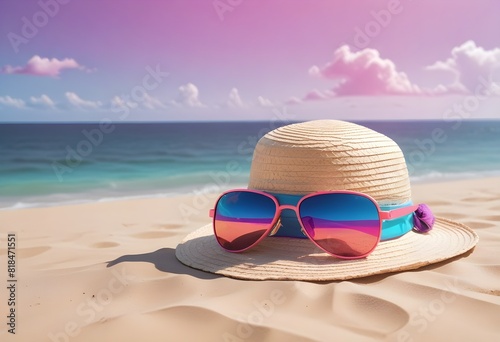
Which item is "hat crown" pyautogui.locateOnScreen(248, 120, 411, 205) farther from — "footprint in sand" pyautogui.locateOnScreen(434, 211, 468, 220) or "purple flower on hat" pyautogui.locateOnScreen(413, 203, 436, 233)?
"footprint in sand" pyautogui.locateOnScreen(434, 211, 468, 220)

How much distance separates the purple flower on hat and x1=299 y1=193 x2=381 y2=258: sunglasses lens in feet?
1.98

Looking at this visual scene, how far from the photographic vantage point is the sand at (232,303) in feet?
7.25

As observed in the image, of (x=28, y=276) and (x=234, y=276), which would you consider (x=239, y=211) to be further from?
(x=28, y=276)

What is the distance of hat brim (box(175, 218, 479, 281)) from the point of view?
2770mm

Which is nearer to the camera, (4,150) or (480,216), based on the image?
(480,216)

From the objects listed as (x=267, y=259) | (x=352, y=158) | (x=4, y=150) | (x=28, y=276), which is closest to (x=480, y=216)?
(x=352, y=158)

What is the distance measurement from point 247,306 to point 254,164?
1.08 m

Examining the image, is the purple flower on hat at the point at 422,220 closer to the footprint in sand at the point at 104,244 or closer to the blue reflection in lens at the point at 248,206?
the blue reflection in lens at the point at 248,206

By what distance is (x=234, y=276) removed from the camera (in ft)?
9.29
